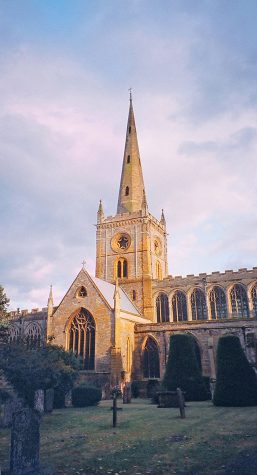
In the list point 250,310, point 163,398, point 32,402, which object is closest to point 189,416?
point 163,398

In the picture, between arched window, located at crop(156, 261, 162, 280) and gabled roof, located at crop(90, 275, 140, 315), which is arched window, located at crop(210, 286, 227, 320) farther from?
gabled roof, located at crop(90, 275, 140, 315)

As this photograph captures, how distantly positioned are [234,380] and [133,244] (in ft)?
97.6

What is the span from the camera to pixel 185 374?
934 inches

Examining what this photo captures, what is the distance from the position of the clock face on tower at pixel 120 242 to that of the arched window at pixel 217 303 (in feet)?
42.8

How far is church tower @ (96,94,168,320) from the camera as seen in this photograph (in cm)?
4678

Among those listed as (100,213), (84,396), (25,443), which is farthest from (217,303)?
(25,443)

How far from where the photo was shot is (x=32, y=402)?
18.7 m

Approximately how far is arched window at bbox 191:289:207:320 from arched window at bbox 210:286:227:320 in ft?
3.21

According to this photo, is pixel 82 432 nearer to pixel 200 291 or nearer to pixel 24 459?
pixel 24 459

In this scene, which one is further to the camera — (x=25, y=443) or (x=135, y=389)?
(x=135, y=389)

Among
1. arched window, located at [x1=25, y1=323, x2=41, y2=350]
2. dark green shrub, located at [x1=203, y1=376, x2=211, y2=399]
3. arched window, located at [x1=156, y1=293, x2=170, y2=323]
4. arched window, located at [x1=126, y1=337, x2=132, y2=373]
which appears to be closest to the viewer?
dark green shrub, located at [x1=203, y1=376, x2=211, y2=399]

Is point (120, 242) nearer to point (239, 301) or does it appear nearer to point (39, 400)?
point (239, 301)

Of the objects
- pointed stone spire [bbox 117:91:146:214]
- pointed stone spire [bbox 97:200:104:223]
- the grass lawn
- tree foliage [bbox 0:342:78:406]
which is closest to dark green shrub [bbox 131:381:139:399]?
tree foliage [bbox 0:342:78:406]

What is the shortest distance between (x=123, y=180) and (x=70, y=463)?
157 feet
